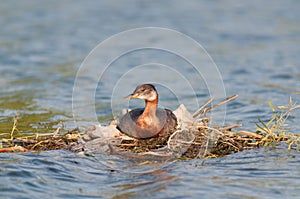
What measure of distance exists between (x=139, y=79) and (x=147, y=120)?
24.4ft

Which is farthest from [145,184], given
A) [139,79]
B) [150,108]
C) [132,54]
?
[132,54]

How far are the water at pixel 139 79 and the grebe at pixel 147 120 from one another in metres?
0.57

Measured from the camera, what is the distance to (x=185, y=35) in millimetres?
22391

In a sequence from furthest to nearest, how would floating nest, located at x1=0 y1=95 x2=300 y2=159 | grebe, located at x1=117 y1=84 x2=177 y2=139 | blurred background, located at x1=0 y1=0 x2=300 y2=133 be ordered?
blurred background, located at x1=0 y1=0 x2=300 y2=133, grebe, located at x1=117 y1=84 x2=177 y2=139, floating nest, located at x1=0 y1=95 x2=300 y2=159

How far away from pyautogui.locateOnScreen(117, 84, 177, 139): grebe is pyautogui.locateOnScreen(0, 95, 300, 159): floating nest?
9 centimetres

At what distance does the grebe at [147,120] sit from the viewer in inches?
372

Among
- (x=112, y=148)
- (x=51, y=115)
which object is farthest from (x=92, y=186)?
(x=51, y=115)

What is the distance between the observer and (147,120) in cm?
962

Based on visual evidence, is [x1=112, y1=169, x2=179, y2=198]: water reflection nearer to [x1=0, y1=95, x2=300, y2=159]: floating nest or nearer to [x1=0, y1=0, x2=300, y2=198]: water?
[x1=0, y1=0, x2=300, y2=198]: water

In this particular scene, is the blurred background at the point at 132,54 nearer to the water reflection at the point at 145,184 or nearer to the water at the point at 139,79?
the water at the point at 139,79

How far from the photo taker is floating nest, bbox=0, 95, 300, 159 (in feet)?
29.9

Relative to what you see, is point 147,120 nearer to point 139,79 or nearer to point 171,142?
point 171,142

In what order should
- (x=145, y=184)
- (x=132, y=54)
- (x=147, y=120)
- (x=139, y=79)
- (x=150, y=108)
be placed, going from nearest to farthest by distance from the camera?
(x=145, y=184)
(x=147, y=120)
(x=150, y=108)
(x=139, y=79)
(x=132, y=54)

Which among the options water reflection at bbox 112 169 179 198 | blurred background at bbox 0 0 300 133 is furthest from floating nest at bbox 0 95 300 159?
blurred background at bbox 0 0 300 133
